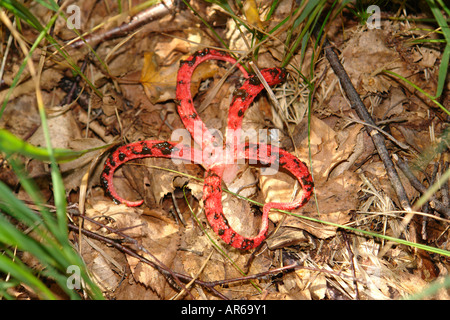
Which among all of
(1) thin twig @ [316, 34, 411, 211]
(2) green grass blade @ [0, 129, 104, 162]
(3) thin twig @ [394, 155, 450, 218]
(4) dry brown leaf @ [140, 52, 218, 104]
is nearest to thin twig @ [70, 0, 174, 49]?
(4) dry brown leaf @ [140, 52, 218, 104]

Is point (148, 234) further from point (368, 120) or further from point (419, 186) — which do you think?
point (419, 186)

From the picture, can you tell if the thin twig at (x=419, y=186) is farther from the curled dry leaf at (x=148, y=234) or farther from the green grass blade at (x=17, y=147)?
the green grass blade at (x=17, y=147)

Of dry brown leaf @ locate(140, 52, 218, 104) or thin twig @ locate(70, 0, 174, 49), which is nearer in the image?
dry brown leaf @ locate(140, 52, 218, 104)

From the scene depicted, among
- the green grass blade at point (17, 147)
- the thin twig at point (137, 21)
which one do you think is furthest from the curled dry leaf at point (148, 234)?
the thin twig at point (137, 21)

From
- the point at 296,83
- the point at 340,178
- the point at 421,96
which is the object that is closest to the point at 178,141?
the point at 296,83

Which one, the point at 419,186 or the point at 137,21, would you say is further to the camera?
the point at 137,21

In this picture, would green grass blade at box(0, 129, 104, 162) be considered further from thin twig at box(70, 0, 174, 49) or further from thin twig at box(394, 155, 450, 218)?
thin twig at box(394, 155, 450, 218)

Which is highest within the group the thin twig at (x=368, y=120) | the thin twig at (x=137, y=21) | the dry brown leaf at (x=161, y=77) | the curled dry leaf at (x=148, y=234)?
the thin twig at (x=137, y=21)

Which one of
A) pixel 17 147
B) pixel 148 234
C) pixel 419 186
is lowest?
pixel 148 234

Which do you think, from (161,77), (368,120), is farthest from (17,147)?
(368,120)

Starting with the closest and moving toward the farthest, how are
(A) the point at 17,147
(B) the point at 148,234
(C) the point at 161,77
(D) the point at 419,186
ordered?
1. (A) the point at 17,147
2. (D) the point at 419,186
3. (B) the point at 148,234
4. (C) the point at 161,77

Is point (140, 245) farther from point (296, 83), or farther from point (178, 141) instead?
point (296, 83)
